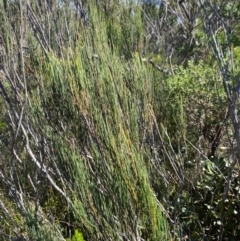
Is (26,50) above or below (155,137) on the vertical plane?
above

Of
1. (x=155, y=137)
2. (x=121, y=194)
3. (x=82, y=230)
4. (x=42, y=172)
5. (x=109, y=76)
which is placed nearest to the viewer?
(x=121, y=194)

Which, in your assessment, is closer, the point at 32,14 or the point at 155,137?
the point at 155,137

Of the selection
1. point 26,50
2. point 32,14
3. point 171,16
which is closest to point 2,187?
point 26,50

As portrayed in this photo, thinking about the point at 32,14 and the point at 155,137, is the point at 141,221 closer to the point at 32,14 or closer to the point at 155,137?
the point at 155,137

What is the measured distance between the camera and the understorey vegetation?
2.25 metres

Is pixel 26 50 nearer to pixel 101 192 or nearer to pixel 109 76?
pixel 109 76

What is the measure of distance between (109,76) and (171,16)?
19.3ft

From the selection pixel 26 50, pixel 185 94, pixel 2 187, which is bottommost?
pixel 2 187

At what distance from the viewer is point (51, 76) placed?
239cm

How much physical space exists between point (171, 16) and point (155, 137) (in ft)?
17.5

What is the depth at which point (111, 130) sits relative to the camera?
2.21 m

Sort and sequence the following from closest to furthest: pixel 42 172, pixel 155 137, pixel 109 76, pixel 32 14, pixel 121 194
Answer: pixel 121 194 → pixel 109 76 → pixel 155 137 → pixel 42 172 → pixel 32 14

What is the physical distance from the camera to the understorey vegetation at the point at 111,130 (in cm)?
225

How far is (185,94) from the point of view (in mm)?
3754
